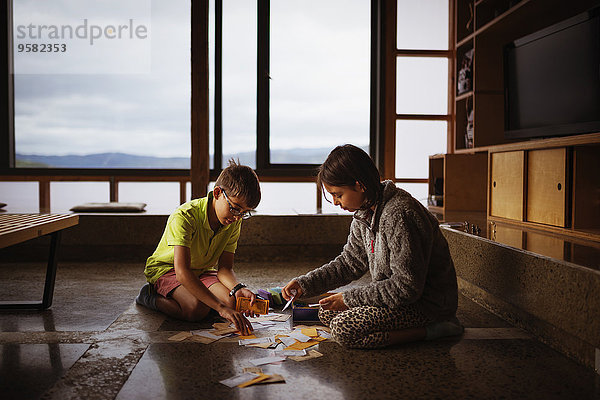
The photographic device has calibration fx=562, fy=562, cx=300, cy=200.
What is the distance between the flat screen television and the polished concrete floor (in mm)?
1285

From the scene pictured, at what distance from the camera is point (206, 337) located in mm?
2141

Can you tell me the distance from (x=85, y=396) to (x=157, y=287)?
1.00 m

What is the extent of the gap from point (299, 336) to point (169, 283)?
27.1 inches

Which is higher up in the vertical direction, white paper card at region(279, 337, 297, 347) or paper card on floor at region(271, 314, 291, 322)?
white paper card at region(279, 337, 297, 347)

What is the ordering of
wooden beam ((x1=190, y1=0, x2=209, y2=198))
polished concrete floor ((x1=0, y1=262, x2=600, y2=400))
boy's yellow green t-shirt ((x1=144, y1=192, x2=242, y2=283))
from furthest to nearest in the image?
wooden beam ((x1=190, y1=0, x2=209, y2=198)) → boy's yellow green t-shirt ((x1=144, y1=192, x2=242, y2=283)) → polished concrete floor ((x1=0, y1=262, x2=600, y2=400))

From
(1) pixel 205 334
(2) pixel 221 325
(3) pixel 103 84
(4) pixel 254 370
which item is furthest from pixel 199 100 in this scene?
(4) pixel 254 370

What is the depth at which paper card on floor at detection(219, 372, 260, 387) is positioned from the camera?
1.66 m

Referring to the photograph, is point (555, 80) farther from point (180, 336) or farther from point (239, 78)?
point (239, 78)

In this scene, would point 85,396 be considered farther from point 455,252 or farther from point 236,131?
point 236,131

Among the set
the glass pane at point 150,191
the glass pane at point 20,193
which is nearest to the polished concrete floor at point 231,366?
the glass pane at point 150,191

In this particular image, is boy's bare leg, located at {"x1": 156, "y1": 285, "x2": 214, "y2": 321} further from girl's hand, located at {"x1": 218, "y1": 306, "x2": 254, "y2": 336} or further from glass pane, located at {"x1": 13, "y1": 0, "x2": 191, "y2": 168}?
glass pane, located at {"x1": 13, "y1": 0, "x2": 191, "y2": 168}

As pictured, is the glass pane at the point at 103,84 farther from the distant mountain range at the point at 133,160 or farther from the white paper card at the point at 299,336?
the white paper card at the point at 299,336

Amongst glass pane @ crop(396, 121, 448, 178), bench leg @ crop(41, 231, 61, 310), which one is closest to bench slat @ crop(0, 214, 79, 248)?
bench leg @ crop(41, 231, 61, 310)

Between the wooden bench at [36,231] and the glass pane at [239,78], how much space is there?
277cm
